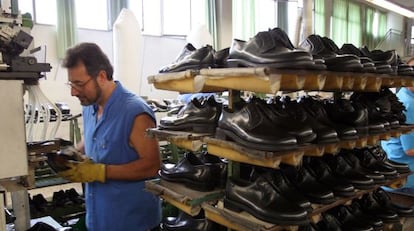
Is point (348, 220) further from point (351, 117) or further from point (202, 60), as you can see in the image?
point (202, 60)

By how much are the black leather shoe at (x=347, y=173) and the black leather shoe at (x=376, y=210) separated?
40 centimetres

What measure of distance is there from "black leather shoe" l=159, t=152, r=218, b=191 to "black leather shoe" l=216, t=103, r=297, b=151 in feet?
0.80

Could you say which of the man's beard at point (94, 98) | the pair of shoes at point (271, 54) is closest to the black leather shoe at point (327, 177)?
the pair of shoes at point (271, 54)

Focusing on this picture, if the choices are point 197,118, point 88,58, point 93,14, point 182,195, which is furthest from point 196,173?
point 93,14

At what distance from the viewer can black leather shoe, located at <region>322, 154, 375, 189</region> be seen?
6.50ft

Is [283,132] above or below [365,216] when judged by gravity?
above

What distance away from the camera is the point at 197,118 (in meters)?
1.77

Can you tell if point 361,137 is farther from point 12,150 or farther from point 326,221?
point 12,150

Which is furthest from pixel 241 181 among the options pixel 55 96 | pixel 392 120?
pixel 55 96

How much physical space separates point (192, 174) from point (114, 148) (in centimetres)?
46

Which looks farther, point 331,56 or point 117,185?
point 117,185

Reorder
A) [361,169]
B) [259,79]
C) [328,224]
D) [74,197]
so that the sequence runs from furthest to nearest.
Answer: [74,197] → [361,169] → [328,224] → [259,79]

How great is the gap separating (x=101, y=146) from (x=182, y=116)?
0.48 meters

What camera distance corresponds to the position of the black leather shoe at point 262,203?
1460mm
